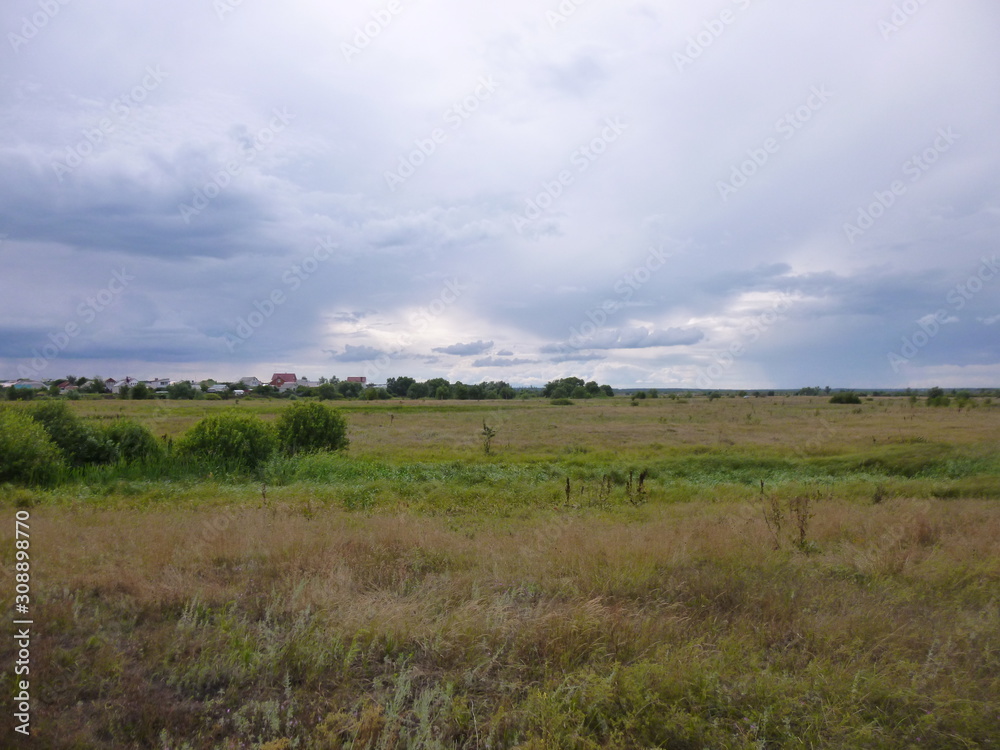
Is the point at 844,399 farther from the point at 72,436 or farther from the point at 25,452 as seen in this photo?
the point at 25,452

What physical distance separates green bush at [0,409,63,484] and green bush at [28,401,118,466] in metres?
1.03

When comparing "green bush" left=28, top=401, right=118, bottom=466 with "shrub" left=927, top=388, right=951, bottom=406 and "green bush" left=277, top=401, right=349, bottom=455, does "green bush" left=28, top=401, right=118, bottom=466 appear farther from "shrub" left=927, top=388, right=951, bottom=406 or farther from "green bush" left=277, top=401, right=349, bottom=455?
"shrub" left=927, top=388, right=951, bottom=406

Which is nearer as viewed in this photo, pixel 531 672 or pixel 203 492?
pixel 531 672

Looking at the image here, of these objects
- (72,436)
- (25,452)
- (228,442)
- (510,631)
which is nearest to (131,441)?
(72,436)

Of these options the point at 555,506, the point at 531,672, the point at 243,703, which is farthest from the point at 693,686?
the point at 555,506

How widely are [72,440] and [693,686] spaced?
1900cm

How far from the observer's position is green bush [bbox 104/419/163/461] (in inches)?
679

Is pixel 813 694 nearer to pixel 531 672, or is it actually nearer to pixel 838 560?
pixel 531 672

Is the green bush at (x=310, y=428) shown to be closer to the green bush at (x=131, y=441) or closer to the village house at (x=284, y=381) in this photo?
the green bush at (x=131, y=441)

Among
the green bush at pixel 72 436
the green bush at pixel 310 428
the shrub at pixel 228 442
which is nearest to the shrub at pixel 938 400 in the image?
the green bush at pixel 310 428

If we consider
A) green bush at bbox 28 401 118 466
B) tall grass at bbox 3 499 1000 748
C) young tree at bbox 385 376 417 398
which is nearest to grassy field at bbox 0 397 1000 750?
tall grass at bbox 3 499 1000 748

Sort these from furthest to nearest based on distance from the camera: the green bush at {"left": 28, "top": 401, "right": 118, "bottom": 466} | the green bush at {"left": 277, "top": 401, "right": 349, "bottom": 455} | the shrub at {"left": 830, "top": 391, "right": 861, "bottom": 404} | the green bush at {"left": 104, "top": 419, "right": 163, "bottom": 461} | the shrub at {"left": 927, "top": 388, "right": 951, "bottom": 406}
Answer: the shrub at {"left": 830, "top": 391, "right": 861, "bottom": 404}, the shrub at {"left": 927, "top": 388, "right": 951, "bottom": 406}, the green bush at {"left": 277, "top": 401, "right": 349, "bottom": 455}, the green bush at {"left": 104, "top": 419, "right": 163, "bottom": 461}, the green bush at {"left": 28, "top": 401, "right": 118, "bottom": 466}

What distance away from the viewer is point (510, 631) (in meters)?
4.62

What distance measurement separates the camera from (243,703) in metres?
3.85
